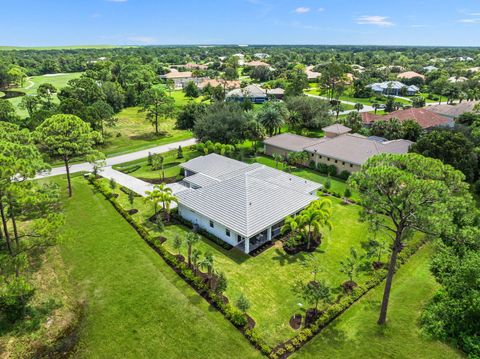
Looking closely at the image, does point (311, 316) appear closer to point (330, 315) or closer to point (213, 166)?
point (330, 315)

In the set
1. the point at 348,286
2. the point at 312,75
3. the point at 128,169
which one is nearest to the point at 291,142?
the point at 128,169

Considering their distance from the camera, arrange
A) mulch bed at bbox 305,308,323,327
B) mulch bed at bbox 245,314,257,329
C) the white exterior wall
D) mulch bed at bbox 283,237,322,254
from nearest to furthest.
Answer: mulch bed at bbox 245,314,257,329, mulch bed at bbox 305,308,323,327, mulch bed at bbox 283,237,322,254, the white exterior wall

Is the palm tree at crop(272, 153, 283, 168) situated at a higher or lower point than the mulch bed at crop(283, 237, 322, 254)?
higher

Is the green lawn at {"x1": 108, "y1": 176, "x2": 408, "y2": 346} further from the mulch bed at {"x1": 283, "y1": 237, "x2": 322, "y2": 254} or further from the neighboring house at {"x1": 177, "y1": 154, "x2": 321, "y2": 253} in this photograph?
the neighboring house at {"x1": 177, "y1": 154, "x2": 321, "y2": 253}

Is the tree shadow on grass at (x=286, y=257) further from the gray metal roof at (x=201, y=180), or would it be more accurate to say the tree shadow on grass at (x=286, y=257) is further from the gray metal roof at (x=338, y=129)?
the gray metal roof at (x=338, y=129)

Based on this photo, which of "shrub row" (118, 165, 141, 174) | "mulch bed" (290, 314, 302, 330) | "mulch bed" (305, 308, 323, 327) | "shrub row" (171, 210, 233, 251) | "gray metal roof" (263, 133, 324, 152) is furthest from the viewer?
"gray metal roof" (263, 133, 324, 152)


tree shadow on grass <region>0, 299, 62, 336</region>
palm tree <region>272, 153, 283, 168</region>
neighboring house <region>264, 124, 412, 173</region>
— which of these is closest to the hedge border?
tree shadow on grass <region>0, 299, 62, 336</region>

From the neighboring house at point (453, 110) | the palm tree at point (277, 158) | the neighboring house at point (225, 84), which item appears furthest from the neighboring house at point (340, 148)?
the neighboring house at point (225, 84)
